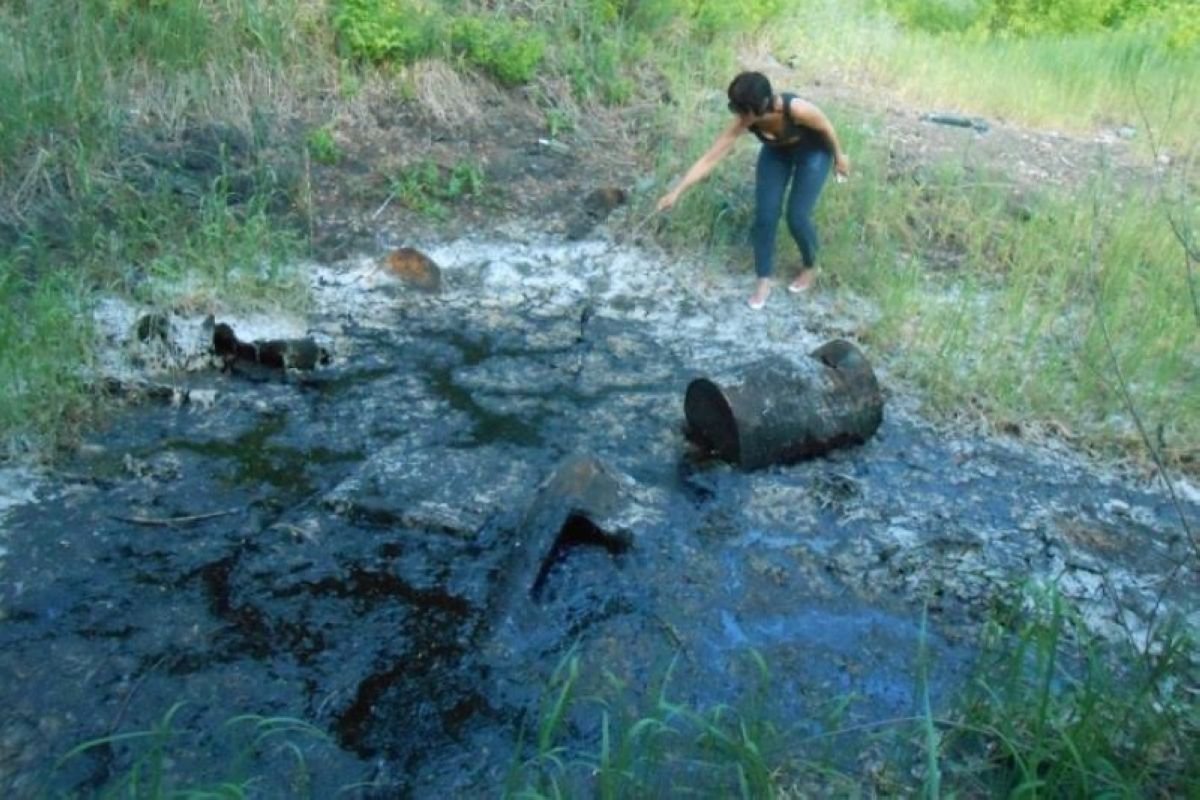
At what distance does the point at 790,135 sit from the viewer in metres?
6.11

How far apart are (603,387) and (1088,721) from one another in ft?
10.1

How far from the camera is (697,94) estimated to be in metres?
8.30

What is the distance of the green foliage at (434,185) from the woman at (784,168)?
4.84 feet

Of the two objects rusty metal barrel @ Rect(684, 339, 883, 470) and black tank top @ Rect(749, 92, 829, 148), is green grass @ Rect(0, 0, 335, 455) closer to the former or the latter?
rusty metal barrel @ Rect(684, 339, 883, 470)

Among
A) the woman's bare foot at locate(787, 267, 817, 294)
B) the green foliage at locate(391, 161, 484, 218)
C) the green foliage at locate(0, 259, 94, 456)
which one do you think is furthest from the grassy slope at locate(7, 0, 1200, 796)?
the green foliage at locate(391, 161, 484, 218)

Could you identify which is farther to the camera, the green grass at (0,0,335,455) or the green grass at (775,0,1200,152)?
the green grass at (775,0,1200,152)

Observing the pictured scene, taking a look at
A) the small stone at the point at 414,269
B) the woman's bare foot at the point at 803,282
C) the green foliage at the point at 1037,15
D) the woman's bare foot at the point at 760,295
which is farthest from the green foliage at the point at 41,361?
the green foliage at the point at 1037,15

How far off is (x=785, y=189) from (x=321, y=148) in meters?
2.91

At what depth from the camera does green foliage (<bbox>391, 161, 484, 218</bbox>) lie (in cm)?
714

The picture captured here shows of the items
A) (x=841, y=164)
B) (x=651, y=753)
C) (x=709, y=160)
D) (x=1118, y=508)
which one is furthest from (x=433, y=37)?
(x=651, y=753)

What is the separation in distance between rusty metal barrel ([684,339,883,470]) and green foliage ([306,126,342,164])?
3353 millimetres

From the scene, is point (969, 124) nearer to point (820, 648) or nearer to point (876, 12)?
point (876, 12)

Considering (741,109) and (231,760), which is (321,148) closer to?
(741,109)

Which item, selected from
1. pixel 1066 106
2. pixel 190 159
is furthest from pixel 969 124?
pixel 190 159
